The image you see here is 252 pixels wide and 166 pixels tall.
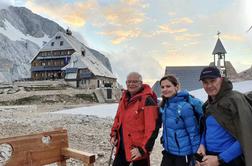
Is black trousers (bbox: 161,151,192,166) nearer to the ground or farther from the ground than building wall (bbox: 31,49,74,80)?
nearer to the ground

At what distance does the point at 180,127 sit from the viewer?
3643 millimetres

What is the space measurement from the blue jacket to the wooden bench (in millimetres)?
907

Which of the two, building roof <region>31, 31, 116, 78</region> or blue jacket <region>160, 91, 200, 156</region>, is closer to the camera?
blue jacket <region>160, 91, 200, 156</region>

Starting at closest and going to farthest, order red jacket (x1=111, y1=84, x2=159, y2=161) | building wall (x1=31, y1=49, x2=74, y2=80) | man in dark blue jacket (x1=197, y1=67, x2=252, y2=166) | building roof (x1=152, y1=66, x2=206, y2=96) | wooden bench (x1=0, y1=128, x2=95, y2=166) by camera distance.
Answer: man in dark blue jacket (x1=197, y1=67, x2=252, y2=166), wooden bench (x1=0, y1=128, x2=95, y2=166), red jacket (x1=111, y1=84, x2=159, y2=161), building roof (x1=152, y1=66, x2=206, y2=96), building wall (x1=31, y1=49, x2=74, y2=80)

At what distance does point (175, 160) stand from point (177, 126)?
1.36 feet

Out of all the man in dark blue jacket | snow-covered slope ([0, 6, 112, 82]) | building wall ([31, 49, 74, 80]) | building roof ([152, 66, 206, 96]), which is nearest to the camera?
the man in dark blue jacket

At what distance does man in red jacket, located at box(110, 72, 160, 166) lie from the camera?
157 inches

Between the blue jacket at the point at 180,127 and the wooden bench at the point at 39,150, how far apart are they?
907 mm

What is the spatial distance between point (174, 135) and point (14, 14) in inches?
5020

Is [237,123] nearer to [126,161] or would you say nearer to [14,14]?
[126,161]

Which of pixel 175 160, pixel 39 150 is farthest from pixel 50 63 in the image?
pixel 175 160

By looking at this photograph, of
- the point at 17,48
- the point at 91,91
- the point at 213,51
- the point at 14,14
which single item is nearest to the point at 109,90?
the point at 91,91

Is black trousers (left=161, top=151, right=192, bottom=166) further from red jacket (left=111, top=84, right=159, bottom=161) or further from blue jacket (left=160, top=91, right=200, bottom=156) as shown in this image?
red jacket (left=111, top=84, right=159, bottom=161)

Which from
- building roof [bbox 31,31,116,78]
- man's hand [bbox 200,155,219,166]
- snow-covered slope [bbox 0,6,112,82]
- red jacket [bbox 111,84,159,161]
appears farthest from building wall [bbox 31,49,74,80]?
man's hand [bbox 200,155,219,166]
